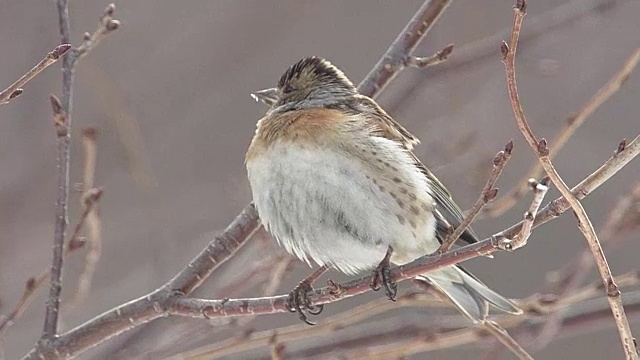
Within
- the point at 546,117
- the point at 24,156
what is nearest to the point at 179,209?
the point at 24,156

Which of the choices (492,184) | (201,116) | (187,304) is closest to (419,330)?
(187,304)

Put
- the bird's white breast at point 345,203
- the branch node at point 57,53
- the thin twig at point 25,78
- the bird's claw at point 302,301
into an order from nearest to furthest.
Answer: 1. the thin twig at point 25,78
2. the branch node at point 57,53
3. the bird's claw at point 302,301
4. the bird's white breast at point 345,203

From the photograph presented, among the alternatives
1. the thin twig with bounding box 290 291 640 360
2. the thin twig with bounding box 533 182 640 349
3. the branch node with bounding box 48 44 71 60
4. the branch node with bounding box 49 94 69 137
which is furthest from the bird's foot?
the branch node with bounding box 48 44 71 60

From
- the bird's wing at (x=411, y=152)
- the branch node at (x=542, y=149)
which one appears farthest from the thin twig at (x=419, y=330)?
the branch node at (x=542, y=149)

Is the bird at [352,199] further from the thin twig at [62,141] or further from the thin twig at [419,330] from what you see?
the thin twig at [62,141]

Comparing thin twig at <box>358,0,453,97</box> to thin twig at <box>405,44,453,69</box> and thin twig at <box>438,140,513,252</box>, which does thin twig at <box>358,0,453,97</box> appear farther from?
thin twig at <box>438,140,513,252</box>

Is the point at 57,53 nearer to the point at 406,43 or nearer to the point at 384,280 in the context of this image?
the point at 384,280

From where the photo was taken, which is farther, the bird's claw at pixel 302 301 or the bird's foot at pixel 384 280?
the bird's claw at pixel 302 301
